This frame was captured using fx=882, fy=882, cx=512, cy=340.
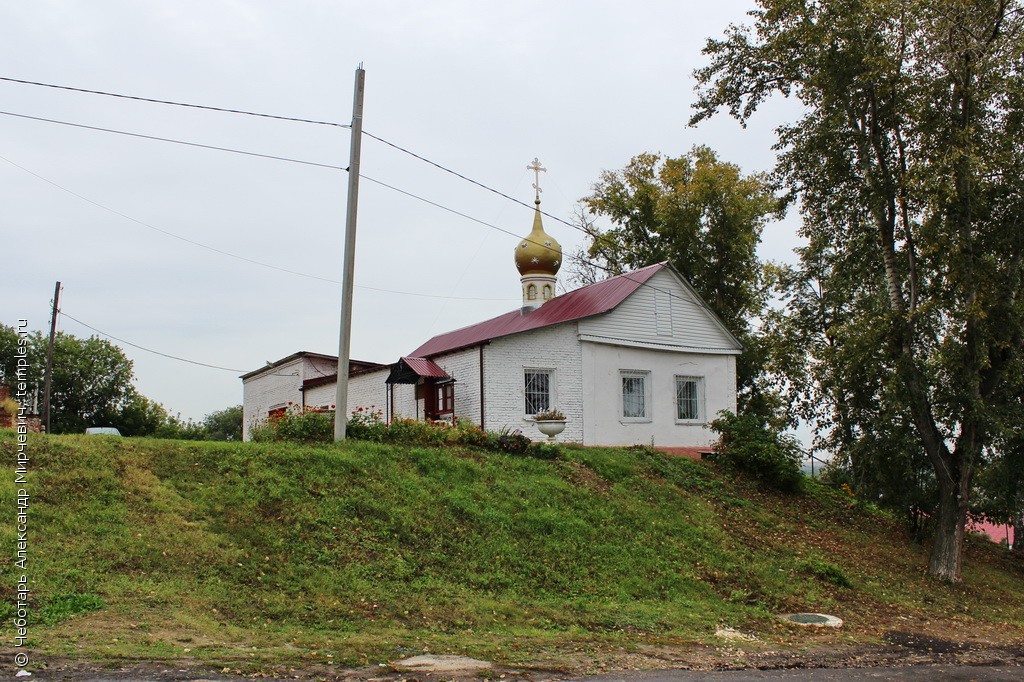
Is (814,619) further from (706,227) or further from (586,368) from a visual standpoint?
(706,227)

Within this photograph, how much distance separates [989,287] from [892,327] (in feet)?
6.22

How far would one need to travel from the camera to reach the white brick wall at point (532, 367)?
915 inches

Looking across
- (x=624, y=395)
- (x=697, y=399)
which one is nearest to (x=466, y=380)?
(x=624, y=395)

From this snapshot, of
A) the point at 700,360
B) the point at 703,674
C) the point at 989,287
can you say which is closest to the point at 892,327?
the point at 989,287

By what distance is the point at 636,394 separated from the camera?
25266mm

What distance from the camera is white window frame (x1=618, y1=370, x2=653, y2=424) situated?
81.3 feet

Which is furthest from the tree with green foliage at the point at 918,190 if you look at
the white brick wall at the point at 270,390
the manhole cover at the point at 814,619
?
the white brick wall at the point at 270,390

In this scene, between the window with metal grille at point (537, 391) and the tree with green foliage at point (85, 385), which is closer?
the window with metal grille at point (537, 391)

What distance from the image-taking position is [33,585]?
9.80 meters

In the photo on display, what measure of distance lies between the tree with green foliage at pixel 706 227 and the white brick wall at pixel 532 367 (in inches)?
441

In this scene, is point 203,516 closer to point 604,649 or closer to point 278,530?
point 278,530

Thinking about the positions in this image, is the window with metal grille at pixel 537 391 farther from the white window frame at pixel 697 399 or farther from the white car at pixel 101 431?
the white car at pixel 101 431

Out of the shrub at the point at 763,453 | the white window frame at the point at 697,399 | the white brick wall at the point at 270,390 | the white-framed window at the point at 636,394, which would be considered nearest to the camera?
the shrub at the point at 763,453

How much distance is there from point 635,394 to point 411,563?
1348 cm
